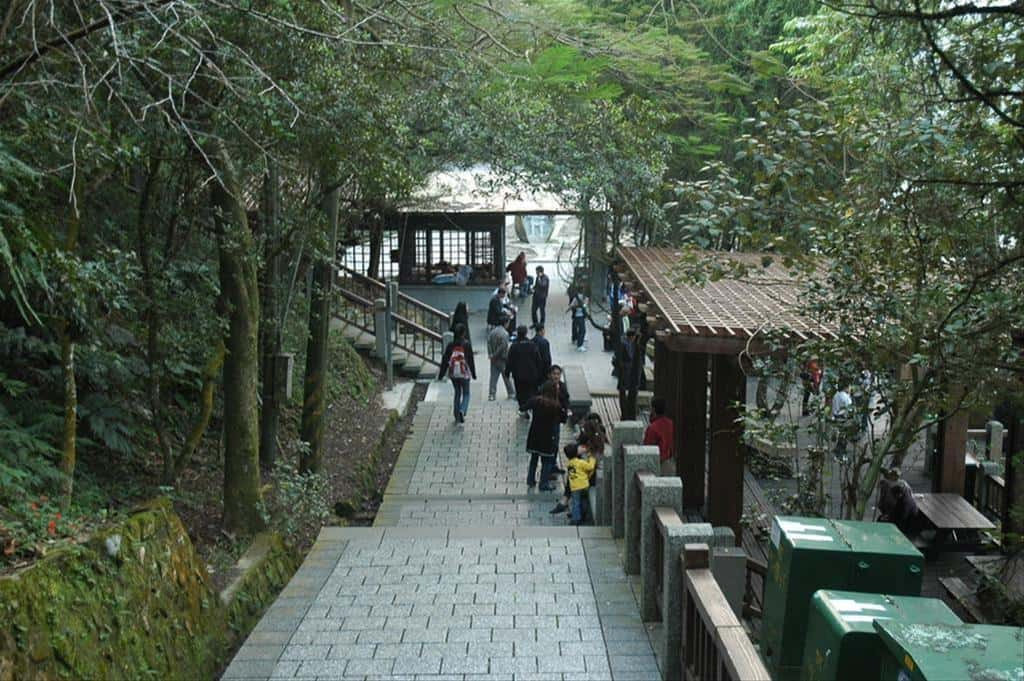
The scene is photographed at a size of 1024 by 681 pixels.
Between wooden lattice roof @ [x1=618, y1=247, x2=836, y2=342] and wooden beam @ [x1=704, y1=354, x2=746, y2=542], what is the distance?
686 mm

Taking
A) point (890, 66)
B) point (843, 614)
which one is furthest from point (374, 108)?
point (843, 614)

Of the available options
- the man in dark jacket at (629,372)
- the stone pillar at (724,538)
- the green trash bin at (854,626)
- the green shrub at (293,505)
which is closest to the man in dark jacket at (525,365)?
the man in dark jacket at (629,372)

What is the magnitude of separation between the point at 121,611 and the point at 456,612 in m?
2.49

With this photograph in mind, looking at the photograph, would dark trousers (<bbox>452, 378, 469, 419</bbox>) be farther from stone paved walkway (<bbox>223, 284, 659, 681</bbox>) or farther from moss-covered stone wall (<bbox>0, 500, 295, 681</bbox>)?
moss-covered stone wall (<bbox>0, 500, 295, 681</bbox>)

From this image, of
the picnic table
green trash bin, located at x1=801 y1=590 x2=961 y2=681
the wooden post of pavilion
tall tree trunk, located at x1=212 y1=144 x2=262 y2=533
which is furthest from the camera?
the wooden post of pavilion

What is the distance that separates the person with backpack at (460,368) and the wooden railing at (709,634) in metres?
10.7

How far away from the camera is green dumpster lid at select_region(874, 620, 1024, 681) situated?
140 inches

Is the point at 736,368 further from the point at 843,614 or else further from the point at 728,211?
the point at 843,614

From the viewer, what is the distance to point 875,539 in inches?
223

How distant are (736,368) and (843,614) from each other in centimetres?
599

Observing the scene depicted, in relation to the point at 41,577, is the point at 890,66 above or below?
above

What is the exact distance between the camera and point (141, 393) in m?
11.9

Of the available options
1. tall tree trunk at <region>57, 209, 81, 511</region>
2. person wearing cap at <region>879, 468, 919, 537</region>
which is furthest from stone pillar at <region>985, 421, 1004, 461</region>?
tall tree trunk at <region>57, 209, 81, 511</region>

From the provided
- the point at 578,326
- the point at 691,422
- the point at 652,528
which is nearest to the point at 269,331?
the point at 691,422
